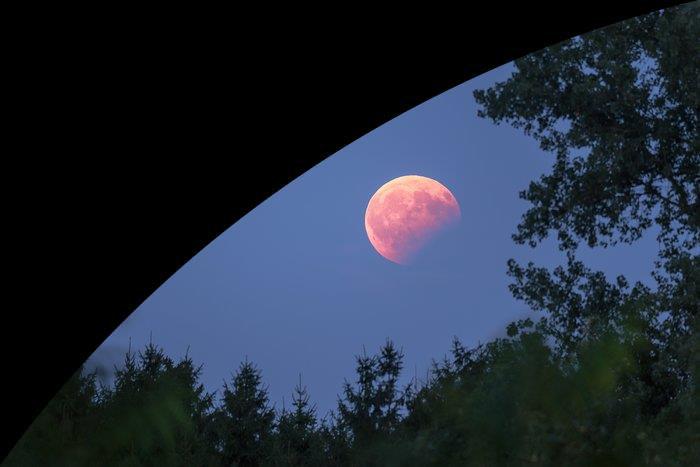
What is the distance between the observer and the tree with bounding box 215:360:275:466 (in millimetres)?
31516

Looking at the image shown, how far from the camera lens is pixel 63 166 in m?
3.36

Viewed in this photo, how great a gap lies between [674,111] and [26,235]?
2003 centimetres

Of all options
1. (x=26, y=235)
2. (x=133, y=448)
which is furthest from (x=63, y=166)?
(x=133, y=448)

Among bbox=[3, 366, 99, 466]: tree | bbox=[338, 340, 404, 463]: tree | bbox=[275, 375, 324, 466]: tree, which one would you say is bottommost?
bbox=[3, 366, 99, 466]: tree

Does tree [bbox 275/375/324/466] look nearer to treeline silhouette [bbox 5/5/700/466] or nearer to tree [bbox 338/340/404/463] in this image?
treeline silhouette [bbox 5/5/700/466]

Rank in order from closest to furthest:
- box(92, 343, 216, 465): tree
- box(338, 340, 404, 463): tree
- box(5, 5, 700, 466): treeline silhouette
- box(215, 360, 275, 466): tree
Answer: box(5, 5, 700, 466): treeline silhouette, box(92, 343, 216, 465): tree, box(215, 360, 275, 466): tree, box(338, 340, 404, 463): tree

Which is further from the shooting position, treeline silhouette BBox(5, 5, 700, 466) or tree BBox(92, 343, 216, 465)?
tree BBox(92, 343, 216, 465)

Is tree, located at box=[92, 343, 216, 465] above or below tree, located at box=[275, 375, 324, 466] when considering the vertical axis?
below

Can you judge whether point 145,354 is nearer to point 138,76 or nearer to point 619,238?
point 619,238

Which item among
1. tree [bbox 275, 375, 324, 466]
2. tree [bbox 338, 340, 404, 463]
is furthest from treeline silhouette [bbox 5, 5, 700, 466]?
tree [bbox 338, 340, 404, 463]

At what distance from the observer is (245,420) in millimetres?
32156

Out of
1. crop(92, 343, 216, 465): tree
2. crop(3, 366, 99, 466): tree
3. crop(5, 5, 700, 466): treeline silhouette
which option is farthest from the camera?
crop(92, 343, 216, 465): tree

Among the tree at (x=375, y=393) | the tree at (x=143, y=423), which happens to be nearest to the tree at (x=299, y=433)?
the tree at (x=143, y=423)

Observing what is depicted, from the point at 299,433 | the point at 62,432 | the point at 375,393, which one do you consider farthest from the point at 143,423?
the point at 375,393
